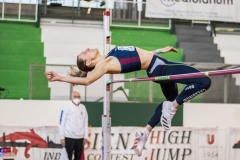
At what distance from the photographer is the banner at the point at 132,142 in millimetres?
9469

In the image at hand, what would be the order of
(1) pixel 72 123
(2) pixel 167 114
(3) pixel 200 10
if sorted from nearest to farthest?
(2) pixel 167 114
(1) pixel 72 123
(3) pixel 200 10

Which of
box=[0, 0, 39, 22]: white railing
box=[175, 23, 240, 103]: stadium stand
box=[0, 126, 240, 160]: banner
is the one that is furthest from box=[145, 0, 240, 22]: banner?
box=[0, 0, 39, 22]: white railing

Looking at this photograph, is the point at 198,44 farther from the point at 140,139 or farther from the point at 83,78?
the point at 83,78

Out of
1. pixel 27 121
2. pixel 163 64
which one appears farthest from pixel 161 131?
pixel 163 64

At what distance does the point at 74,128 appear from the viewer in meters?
9.14

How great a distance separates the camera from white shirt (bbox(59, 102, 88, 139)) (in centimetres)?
912

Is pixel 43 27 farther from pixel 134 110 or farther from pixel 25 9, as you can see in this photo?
pixel 134 110

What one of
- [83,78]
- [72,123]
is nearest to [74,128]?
[72,123]

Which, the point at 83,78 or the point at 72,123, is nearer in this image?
A: the point at 83,78

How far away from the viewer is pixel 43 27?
45.3 ft

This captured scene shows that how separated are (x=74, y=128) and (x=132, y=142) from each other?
114 cm

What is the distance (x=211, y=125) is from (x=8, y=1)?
628 cm

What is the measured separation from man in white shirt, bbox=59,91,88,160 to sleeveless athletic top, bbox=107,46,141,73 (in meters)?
3.93

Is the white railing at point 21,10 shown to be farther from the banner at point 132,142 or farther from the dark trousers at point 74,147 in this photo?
the dark trousers at point 74,147
